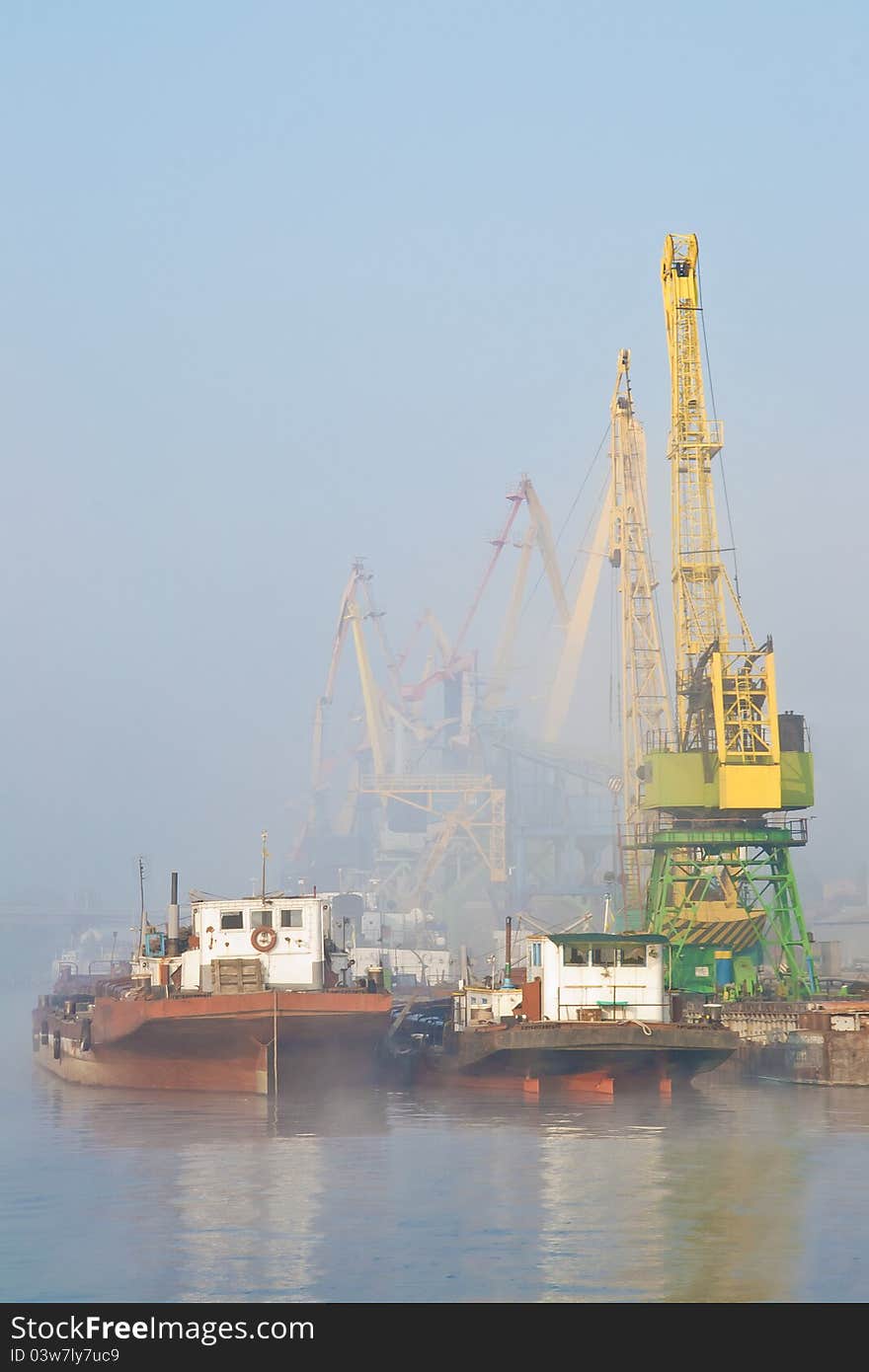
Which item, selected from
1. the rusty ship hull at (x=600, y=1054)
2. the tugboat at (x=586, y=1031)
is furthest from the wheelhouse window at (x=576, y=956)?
the rusty ship hull at (x=600, y=1054)

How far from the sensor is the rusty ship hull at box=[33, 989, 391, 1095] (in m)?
69.0

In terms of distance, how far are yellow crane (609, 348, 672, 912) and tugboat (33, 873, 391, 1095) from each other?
55963 millimetres

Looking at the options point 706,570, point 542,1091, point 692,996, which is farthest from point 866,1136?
point 706,570

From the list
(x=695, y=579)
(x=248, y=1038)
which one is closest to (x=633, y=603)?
(x=695, y=579)

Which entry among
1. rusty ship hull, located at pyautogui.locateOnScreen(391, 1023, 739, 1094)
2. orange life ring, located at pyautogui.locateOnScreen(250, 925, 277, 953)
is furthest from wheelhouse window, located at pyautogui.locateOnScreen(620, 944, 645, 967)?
orange life ring, located at pyautogui.locateOnScreen(250, 925, 277, 953)

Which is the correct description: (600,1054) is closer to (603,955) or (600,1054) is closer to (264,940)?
(603,955)

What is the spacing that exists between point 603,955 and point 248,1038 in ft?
51.1

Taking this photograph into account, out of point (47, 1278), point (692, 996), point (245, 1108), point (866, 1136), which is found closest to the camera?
point (47, 1278)

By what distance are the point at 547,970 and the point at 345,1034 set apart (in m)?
9.37

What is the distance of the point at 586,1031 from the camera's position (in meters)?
70.1

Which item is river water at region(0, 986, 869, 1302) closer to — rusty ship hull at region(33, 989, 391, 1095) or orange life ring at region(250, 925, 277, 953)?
rusty ship hull at region(33, 989, 391, 1095)
